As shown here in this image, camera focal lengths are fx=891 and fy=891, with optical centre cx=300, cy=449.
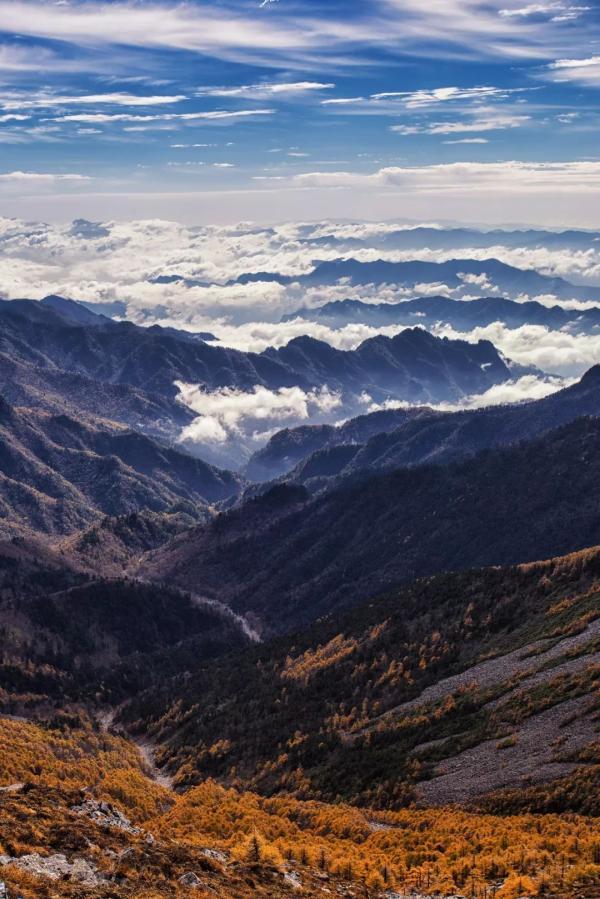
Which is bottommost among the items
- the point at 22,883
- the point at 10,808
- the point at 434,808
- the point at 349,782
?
the point at 349,782

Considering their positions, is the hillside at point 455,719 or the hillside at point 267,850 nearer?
the hillside at point 267,850

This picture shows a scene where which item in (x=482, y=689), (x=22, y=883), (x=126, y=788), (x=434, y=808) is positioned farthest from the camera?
(x=482, y=689)

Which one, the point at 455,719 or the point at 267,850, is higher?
the point at 267,850

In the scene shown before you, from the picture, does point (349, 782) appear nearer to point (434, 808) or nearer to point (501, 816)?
point (434, 808)

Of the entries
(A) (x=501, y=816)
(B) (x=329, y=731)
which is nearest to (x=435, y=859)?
(A) (x=501, y=816)

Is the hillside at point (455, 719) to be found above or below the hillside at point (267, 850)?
below

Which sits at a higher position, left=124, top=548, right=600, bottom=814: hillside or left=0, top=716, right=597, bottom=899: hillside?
left=0, top=716, right=597, bottom=899: hillside

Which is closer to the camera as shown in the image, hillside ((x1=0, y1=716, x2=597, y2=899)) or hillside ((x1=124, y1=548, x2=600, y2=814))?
hillside ((x1=0, y1=716, x2=597, y2=899))

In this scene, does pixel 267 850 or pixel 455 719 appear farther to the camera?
pixel 455 719
